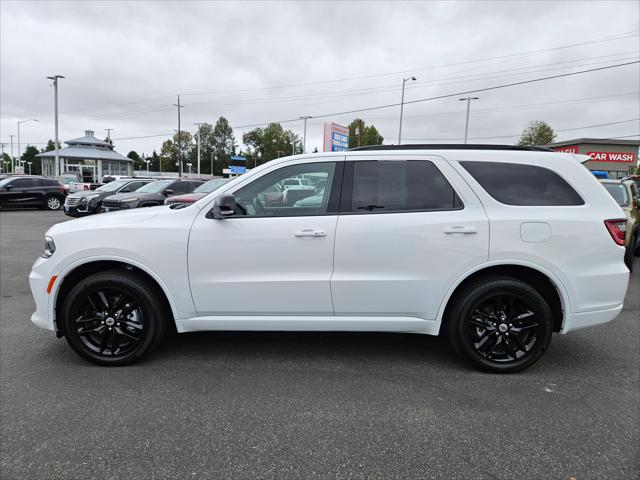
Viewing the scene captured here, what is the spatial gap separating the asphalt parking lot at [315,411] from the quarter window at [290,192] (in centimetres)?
132

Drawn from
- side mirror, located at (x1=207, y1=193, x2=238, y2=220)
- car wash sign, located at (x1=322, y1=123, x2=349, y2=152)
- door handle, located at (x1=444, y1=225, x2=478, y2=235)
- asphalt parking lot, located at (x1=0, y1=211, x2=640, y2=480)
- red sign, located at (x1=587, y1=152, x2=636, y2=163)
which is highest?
red sign, located at (x1=587, y1=152, x2=636, y2=163)

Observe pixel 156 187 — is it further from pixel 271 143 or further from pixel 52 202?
pixel 271 143

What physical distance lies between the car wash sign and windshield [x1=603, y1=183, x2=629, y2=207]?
10.8 metres

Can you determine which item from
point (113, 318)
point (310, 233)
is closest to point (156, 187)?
point (113, 318)

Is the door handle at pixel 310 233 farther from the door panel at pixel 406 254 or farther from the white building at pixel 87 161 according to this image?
the white building at pixel 87 161

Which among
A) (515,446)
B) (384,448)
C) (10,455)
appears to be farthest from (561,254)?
(10,455)

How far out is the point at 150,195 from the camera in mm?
13617

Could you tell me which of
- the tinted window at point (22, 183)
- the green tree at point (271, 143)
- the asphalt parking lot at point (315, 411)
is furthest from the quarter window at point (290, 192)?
the green tree at point (271, 143)

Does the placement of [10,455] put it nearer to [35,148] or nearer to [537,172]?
[537,172]

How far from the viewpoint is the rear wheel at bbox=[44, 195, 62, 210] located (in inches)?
820

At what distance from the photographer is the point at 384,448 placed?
2.53 m

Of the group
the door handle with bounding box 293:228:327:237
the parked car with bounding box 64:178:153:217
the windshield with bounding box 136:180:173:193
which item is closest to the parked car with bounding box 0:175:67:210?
the parked car with bounding box 64:178:153:217

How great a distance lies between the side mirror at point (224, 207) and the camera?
3352 millimetres

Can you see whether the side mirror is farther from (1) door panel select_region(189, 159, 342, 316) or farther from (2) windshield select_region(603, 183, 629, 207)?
(2) windshield select_region(603, 183, 629, 207)
